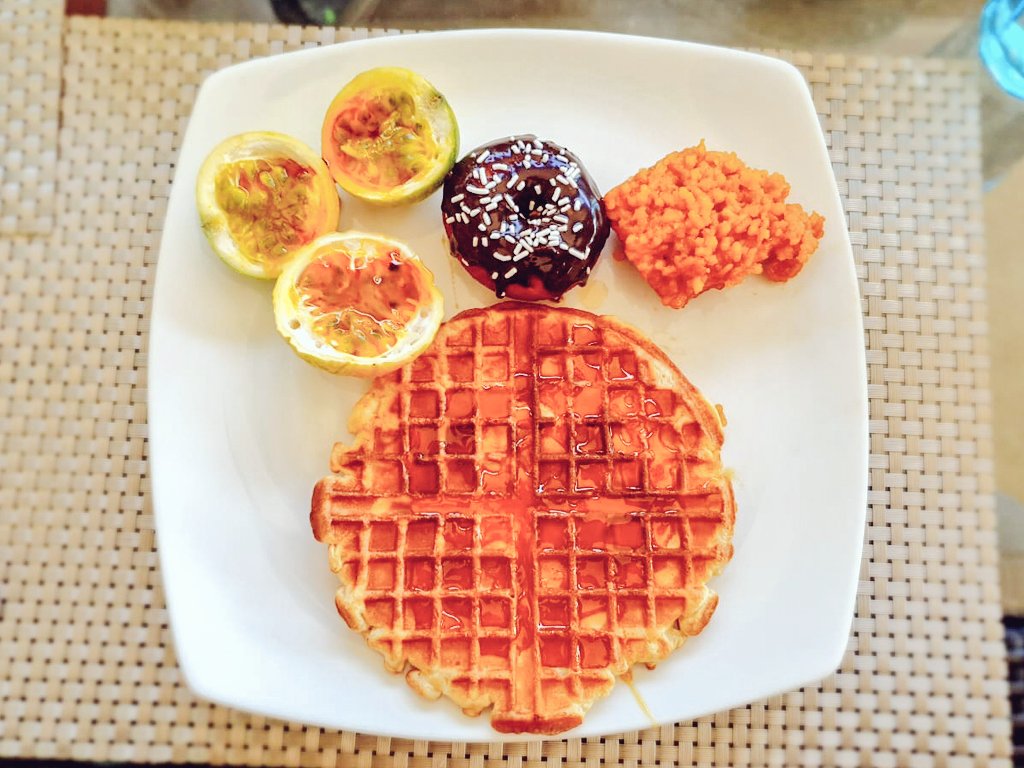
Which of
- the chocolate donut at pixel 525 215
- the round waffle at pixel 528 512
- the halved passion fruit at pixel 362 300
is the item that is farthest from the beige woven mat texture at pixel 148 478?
the chocolate donut at pixel 525 215

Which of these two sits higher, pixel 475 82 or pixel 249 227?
pixel 475 82

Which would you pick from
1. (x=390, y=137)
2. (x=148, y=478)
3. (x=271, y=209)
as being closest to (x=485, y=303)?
(x=390, y=137)

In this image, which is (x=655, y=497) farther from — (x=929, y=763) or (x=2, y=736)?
(x=2, y=736)

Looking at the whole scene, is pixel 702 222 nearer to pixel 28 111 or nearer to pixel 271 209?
pixel 271 209

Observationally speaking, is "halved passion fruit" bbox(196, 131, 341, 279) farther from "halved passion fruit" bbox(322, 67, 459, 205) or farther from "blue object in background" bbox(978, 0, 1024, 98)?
"blue object in background" bbox(978, 0, 1024, 98)

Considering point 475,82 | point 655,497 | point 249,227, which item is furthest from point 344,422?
point 475,82

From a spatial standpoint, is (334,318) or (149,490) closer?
(334,318)
